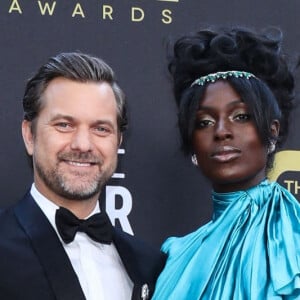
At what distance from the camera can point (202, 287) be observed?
1625 mm

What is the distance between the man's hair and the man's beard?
0.11 meters

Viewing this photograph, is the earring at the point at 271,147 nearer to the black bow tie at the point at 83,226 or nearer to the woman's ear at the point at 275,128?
the woman's ear at the point at 275,128

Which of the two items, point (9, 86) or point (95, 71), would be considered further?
point (9, 86)

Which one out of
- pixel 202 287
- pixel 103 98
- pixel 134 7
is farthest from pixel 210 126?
pixel 134 7

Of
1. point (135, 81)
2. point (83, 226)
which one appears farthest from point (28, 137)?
point (135, 81)

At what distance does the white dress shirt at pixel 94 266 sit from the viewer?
1.56 meters

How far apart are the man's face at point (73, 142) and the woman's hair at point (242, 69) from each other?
0.22 metres

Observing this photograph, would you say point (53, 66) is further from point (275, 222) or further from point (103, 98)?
point (275, 222)

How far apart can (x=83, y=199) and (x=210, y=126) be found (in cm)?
33

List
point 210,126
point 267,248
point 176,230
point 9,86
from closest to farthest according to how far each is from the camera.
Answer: point 267,248
point 210,126
point 9,86
point 176,230

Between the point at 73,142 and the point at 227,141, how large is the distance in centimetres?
33

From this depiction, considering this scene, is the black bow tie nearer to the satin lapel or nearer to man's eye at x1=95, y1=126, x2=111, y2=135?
the satin lapel

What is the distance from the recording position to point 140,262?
172 cm

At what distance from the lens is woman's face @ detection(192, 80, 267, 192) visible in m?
1.69
